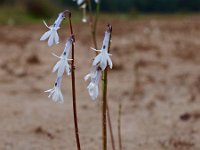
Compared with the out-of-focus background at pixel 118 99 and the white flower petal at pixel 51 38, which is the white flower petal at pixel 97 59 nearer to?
the white flower petal at pixel 51 38

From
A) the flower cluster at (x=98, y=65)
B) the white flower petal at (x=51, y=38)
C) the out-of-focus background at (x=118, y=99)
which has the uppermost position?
the white flower petal at (x=51, y=38)

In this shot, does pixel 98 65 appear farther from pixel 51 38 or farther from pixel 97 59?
pixel 51 38

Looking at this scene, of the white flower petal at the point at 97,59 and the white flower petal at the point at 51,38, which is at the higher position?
the white flower petal at the point at 51,38

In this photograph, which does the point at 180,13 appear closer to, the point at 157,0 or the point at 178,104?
the point at 157,0

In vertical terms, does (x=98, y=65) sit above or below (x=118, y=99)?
above

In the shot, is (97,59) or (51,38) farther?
(51,38)

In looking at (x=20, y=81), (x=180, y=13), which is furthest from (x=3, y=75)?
(x=180, y=13)

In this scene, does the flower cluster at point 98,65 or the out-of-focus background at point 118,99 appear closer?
the flower cluster at point 98,65

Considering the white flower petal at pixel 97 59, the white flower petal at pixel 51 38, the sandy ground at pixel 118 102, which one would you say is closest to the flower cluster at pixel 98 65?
the white flower petal at pixel 97 59

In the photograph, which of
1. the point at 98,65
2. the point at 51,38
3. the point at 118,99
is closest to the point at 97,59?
the point at 98,65
